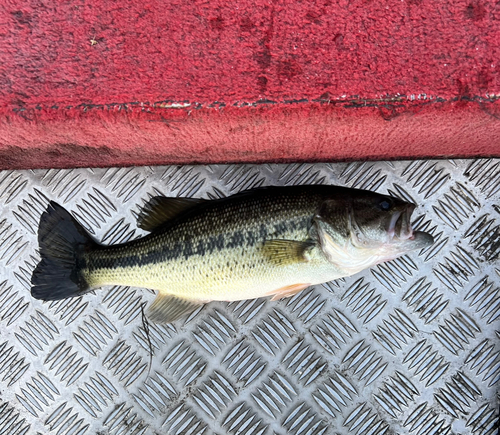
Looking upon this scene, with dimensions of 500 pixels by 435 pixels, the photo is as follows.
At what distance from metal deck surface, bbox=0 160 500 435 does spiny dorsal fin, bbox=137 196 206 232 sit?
0.38 meters

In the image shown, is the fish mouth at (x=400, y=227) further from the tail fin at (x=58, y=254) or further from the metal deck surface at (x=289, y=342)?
the tail fin at (x=58, y=254)

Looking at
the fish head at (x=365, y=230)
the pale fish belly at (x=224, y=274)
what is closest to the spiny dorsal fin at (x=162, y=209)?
the pale fish belly at (x=224, y=274)

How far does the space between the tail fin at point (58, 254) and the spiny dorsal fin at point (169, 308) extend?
1.37 feet

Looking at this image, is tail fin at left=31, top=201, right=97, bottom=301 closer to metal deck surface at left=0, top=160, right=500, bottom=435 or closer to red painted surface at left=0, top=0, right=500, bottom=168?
metal deck surface at left=0, top=160, right=500, bottom=435

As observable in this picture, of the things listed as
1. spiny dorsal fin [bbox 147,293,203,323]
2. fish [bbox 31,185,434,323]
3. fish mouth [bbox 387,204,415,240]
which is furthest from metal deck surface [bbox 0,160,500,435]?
fish mouth [bbox 387,204,415,240]

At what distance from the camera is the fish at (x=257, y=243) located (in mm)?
1776

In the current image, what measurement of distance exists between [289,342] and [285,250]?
2.79ft

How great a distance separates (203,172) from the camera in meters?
2.33

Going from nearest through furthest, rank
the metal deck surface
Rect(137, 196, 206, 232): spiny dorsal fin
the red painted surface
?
the red painted surface
Rect(137, 196, 206, 232): spiny dorsal fin
the metal deck surface

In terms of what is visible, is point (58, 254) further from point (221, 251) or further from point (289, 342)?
point (289, 342)

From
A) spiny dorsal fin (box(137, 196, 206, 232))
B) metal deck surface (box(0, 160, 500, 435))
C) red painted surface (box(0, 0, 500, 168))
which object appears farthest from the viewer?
metal deck surface (box(0, 160, 500, 435))

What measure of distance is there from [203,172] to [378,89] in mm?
1200

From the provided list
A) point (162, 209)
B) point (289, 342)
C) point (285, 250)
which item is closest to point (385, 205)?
point (285, 250)

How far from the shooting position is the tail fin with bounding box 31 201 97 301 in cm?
202
